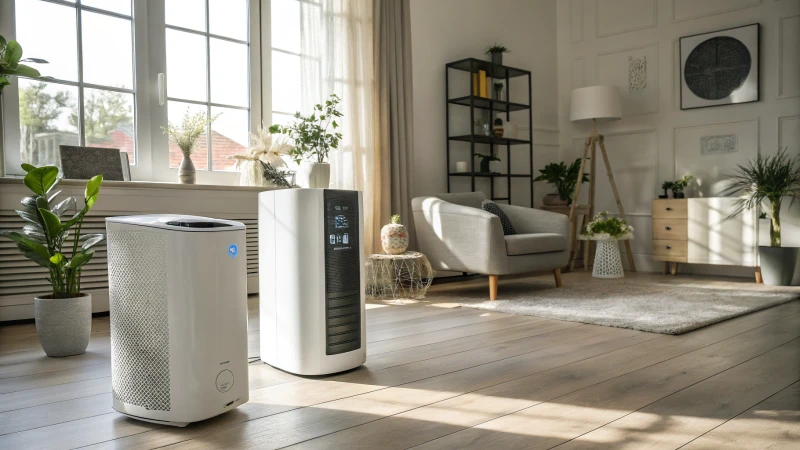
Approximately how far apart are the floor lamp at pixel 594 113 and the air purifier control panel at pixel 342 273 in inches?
148

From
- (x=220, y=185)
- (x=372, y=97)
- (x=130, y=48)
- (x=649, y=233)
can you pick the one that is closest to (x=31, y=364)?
(x=220, y=185)

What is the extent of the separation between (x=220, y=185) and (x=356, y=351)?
6.26 ft

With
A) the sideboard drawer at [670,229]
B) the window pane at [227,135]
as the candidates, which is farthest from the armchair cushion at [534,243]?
the window pane at [227,135]

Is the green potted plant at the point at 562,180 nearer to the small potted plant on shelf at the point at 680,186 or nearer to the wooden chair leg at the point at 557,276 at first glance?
the small potted plant on shelf at the point at 680,186

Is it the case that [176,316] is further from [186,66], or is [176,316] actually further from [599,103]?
[599,103]

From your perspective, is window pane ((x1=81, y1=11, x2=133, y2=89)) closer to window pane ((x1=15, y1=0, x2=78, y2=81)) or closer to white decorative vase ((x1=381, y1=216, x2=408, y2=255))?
window pane ((x1=15, y1=0, x2=78, y2=81))

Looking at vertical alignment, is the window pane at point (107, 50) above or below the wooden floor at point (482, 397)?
above

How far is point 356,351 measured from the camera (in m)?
2.10

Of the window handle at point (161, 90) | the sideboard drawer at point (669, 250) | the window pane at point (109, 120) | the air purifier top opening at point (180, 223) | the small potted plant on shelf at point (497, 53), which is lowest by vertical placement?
the sideboard drawer at point (669, 250)

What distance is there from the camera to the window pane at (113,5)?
3.41 metres

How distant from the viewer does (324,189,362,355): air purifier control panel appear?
2.00 meters

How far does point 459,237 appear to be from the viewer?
→ 3.84 meters

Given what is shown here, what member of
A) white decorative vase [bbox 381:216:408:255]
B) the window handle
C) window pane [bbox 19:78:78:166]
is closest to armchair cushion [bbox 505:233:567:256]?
white decorative vase [bbox 381:216:408:255]

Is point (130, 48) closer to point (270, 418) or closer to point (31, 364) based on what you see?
point (31, 364)
